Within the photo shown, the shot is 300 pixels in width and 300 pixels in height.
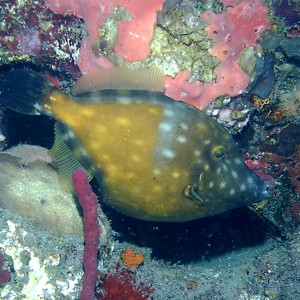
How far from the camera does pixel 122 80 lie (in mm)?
3514

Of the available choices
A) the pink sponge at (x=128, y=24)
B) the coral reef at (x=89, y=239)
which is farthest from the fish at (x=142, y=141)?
the pink sponge at (x=128, y=24)

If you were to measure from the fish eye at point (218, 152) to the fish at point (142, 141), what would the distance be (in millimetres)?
11

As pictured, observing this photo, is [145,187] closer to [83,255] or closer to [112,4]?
[83,255]

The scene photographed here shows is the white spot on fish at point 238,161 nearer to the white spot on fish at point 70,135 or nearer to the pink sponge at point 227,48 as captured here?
the pink sponge at point 227,48

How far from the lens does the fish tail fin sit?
359 cm

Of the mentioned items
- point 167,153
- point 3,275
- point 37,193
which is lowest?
point 3,275

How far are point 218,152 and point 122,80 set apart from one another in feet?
4.14

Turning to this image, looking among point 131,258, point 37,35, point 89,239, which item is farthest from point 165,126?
point 37,35

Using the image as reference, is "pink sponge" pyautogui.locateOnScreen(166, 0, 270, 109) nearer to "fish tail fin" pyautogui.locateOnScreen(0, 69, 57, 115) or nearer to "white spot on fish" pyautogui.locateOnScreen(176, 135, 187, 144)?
"white spot on fish" pyautogui.locateOnScreen(176, 135, 187, 144)

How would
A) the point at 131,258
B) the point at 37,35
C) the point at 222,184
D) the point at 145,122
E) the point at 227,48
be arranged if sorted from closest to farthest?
the point at 145,122, the point at 222,184, the point at 227,48, the point at 37,35, the point at 131,258

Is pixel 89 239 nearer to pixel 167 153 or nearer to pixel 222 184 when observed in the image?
pixel 167 153

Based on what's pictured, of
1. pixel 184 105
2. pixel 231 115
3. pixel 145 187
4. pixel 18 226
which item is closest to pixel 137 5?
pixel 184 105

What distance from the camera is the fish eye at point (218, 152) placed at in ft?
11.4

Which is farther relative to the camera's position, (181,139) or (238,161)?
(238,161)
